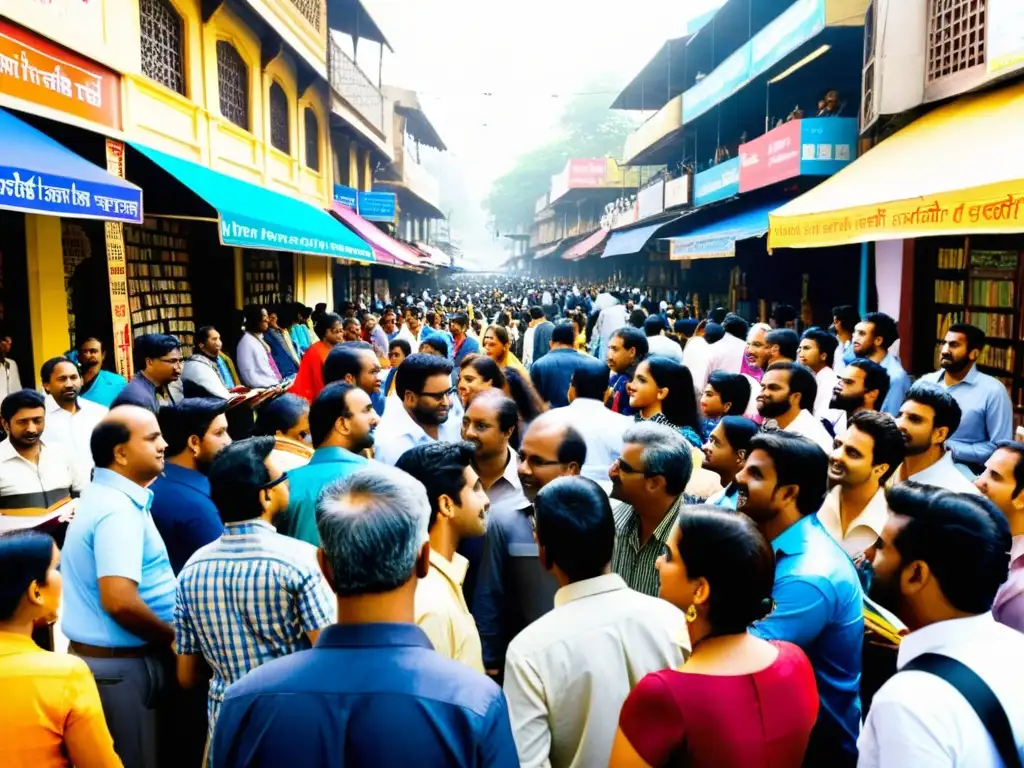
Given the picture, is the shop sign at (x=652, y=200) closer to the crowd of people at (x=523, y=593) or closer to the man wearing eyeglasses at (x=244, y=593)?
the crowd of people at (x=523, y=593)

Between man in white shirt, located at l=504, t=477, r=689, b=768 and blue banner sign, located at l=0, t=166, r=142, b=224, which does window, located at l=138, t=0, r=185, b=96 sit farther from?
man in white shirt, located at l=504, t=477, r=689, b=768

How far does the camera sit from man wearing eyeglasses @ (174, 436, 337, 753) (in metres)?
2.60

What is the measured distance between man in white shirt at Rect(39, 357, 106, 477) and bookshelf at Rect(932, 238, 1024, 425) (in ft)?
27.9

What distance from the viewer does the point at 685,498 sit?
404 cm

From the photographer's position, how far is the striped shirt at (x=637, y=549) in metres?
3.26

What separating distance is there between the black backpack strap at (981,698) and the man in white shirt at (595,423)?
2526 millimetres

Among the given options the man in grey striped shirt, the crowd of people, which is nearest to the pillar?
the crowd of people

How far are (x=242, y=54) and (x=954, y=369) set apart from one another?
461 inches

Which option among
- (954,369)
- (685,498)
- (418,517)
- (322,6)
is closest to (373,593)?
(418,517)

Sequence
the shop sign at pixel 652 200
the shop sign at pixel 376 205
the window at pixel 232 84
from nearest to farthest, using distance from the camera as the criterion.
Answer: the window at pixel 232 84
the shop sign at pixel 376 205
the shop sign at pixel 652 200

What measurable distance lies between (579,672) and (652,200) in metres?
25.5

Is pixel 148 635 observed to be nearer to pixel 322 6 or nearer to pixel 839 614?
pixel 839 614

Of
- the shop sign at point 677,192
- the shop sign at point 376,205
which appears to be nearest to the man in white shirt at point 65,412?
the shop sign at point 376,205

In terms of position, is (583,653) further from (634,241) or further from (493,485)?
(634,241)
